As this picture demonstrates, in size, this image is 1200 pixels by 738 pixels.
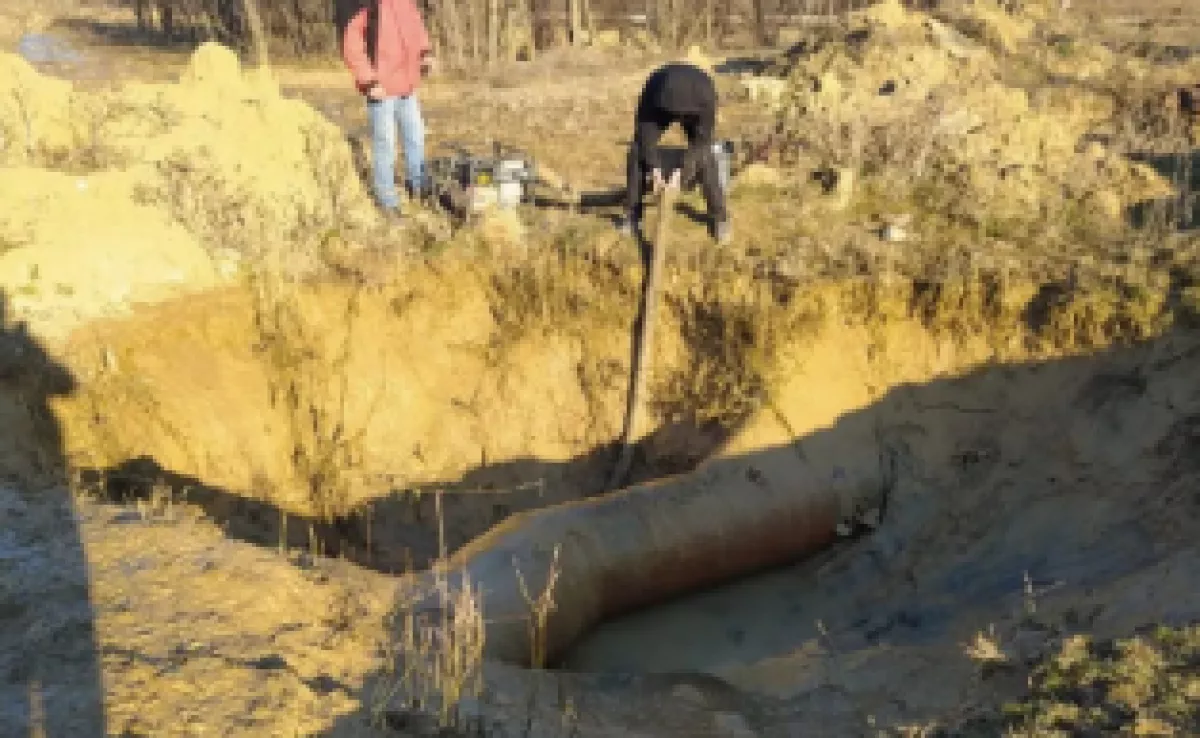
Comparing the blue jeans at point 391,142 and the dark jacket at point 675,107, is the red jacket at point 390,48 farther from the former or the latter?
the dark jacket at point 675,107

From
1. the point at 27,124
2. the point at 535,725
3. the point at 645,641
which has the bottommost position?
the point at 645,641

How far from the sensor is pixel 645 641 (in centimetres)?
468

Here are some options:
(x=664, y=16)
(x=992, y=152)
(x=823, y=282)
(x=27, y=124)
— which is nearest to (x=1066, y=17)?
(x=664, y=16)

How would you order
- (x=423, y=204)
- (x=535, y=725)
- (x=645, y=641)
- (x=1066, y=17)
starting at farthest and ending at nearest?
1. (x=1066, y=17)
2. (x=423, y=204)
3. (x=645, y=641)
4. (x=535, y=725)

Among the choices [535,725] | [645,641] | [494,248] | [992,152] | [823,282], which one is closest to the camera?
[535,725]

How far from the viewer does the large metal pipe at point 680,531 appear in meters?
4.27

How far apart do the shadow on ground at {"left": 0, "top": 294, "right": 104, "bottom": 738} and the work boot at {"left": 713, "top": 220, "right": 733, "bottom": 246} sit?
364 centimetres

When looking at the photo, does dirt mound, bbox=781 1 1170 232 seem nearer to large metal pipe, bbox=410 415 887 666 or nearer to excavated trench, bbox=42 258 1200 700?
excavated trench, bbox=42 258 1200 700

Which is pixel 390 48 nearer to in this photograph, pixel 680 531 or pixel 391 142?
pixel 391 142

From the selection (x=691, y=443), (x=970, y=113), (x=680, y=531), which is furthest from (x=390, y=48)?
(x=970, y=113)

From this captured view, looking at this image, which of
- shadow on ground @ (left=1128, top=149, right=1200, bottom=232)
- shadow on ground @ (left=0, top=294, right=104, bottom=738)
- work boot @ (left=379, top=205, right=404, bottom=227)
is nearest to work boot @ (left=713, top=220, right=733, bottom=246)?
work boot @ (left=379, top=205, right=404, bottom=227)

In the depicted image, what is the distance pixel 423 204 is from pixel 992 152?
13.5 ft

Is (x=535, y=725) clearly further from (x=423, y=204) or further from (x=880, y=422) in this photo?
(x=423, y=204)

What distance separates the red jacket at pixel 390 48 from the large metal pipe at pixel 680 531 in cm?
289
